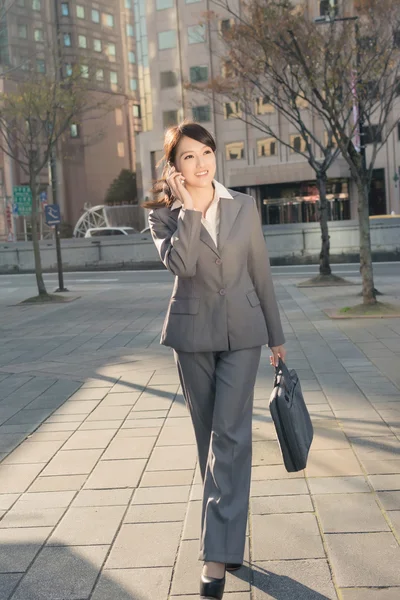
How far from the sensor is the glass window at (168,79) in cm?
5731

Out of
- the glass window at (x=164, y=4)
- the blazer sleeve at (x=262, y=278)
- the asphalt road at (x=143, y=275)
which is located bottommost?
the asphalt road at (x=143, y=275)

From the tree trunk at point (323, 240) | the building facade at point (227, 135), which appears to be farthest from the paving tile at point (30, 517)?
the building facade at point (227, 135)

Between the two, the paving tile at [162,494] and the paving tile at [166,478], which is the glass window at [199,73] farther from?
the paving tile at [162,494]

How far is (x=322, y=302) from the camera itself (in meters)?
15.1

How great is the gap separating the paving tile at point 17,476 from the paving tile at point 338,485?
167 centimetres

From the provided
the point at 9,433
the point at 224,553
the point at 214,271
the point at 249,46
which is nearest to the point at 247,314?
the point at 214,271

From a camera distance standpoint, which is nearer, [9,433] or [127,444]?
[127,444]

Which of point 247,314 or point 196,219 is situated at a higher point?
point 196,219

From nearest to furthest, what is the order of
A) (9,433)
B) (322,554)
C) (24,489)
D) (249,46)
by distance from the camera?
(322,554), (24,489), (9,433), (249,46)

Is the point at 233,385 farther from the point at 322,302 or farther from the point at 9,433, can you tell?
the point at 322,302

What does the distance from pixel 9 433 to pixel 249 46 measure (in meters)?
13.4

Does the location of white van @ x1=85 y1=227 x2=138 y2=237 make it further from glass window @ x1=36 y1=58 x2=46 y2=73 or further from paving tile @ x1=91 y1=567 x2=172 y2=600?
paving tile @ x1=91 y1=567 x2=172 y2=600

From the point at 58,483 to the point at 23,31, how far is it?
68882 millimetres

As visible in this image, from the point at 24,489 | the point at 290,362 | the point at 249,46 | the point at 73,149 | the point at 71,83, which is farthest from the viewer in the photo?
the point at 73,149
